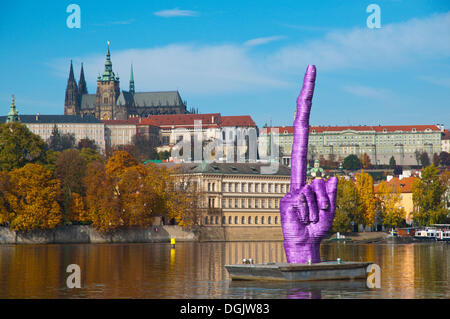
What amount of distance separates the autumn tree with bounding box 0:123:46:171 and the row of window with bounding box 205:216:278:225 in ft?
84.9

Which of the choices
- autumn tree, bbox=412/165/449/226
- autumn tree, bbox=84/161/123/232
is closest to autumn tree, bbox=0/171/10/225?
autumn tree, bbox=84/161/123/232

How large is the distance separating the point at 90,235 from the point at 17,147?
13977 mm

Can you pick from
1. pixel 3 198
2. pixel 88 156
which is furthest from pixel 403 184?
pixel 3 198

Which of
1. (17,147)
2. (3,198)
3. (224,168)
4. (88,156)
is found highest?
(17,147)

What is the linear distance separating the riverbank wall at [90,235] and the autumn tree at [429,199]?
117ft

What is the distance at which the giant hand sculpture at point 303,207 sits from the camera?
44.2 m

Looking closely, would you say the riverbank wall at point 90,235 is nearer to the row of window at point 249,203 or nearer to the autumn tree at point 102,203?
A: the autumn tree at point 102,203

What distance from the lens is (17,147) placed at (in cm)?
10469

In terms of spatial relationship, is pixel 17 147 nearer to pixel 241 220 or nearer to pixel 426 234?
pixel 241 220

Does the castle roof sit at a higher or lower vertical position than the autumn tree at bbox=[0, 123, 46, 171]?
lower

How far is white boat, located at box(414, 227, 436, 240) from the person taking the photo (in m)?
120

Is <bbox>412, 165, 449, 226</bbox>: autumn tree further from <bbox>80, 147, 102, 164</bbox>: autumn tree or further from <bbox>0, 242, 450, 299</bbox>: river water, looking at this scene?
<bbox>0, 242, 450, 299</bbox>: river water

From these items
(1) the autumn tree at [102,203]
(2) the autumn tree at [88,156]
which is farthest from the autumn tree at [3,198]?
(2) the autumn tree at [88,156]
